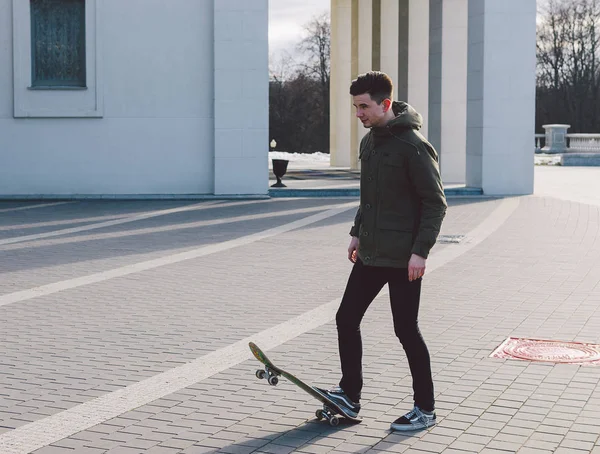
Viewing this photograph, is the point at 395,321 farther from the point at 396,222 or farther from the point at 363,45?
the point at 363,45

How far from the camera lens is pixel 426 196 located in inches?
224

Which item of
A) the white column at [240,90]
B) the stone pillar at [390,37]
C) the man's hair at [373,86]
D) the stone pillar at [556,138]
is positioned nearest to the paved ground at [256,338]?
the man's hair at [373,86]

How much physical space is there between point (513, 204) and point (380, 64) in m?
11.9

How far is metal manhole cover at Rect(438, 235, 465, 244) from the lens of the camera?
580 inches

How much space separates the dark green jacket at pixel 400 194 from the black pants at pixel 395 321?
0.36 ft

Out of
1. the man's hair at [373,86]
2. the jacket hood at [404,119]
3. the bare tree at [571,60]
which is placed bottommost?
the jacket hood at [404,119]

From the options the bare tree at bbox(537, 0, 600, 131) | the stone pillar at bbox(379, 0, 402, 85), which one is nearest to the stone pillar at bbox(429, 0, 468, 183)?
the stone pillar at bbox(379, 0, 402, 85)

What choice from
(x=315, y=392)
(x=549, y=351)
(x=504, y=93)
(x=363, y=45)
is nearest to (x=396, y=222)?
(x=315, y=392)

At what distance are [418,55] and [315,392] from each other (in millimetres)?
25376

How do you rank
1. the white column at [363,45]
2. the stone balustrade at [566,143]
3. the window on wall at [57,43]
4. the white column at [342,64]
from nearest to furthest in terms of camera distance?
the window on wall at [57,43], the white column at [363,45], the white column at [342,64], the stone balustrade at [566,143]

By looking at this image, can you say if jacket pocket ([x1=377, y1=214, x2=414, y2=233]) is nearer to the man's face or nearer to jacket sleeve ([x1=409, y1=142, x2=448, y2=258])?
jacket sleeve ([x1=409, y1=142, x2=448, y2=258])

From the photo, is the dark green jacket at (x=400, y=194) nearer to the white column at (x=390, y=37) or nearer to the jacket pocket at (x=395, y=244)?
the jacket pocket at (x=395, y=244)

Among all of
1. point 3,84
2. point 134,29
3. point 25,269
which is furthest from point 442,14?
point 25,269

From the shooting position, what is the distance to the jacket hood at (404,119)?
5742 millimetres
